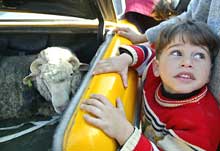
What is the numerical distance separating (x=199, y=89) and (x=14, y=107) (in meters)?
0.62

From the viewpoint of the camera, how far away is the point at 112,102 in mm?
881

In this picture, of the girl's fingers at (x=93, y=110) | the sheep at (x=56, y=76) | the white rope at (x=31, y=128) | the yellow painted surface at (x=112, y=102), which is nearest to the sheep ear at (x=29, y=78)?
the sheep at (x=56, y=76)

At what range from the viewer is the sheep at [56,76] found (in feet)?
3.96

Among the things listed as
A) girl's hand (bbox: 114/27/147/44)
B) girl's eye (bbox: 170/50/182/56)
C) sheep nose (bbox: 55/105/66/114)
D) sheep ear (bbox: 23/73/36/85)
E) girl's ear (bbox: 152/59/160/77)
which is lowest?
sheep nose (bbox: 55/105/66/114)

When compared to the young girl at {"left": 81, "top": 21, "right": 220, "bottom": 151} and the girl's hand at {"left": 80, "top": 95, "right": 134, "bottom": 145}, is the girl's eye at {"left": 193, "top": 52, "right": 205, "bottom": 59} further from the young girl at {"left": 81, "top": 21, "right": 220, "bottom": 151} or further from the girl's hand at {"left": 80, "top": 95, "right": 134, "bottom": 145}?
the girl's hand at {"left": 80, "top": 95, "right": 134, "bottom": 145}

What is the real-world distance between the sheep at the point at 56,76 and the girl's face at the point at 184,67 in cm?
30

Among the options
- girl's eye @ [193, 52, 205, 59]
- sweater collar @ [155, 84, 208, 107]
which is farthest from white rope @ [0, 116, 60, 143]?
girl's eye @ [193, 52, 205, 59]

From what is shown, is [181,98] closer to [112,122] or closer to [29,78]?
[112,122]

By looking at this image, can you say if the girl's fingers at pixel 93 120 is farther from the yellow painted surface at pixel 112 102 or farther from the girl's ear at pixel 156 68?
the girl's ear at pixel 156 68

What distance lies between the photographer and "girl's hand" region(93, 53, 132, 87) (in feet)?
3.32

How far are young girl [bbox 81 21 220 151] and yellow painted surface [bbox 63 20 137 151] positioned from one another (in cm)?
2

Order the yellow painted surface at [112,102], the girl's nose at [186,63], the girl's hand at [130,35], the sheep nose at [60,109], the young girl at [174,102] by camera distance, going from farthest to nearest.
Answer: the girl's hand at [130,35] < the sheep nose at [60,109] < the girl's nose at [186,63] < the young girl at [174,102] < the yellow painted surface at [112,102]

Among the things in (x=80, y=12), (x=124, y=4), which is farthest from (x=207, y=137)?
(x=124, y=4)

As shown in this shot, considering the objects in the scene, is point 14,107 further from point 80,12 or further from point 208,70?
point 208,70
